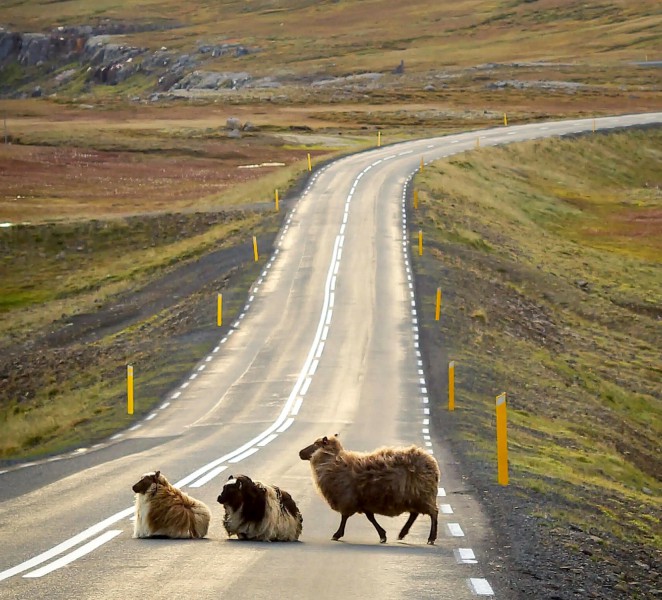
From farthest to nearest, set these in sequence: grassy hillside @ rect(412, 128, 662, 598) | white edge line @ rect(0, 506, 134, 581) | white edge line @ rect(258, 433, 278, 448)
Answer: white edge line @ rect(258, 433, 278, 448), grassy hillside @ rect(412, 128, 662, 598), white edge line @ rect(0, 506, 134, 581)

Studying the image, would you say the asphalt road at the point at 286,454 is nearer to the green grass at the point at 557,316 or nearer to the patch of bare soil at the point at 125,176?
the green grass at the point at 557,316

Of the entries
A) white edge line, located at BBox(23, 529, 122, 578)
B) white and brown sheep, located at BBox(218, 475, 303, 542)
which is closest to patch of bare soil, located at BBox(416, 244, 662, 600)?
white and brown sheep, located at BBox(218, 475, 303, 542)

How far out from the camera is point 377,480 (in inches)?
492

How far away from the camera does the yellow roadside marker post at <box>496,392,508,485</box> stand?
17359mm

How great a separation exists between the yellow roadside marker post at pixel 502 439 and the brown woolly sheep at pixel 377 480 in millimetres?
4240

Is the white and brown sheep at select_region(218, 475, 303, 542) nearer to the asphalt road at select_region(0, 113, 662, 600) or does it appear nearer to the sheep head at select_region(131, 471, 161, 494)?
the asphalt road at select_region(0, 113, 662, 600)

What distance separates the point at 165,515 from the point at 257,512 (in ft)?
3.00

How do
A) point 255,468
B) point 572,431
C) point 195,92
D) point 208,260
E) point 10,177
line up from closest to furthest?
1. point 255,468
2. point 572,431
3. point 208,260
4. point 10,177
5. point 195,92

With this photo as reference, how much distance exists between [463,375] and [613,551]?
56.0ft

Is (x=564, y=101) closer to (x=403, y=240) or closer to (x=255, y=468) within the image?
(x=403, y=240)

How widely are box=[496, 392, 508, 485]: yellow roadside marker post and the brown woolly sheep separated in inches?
167

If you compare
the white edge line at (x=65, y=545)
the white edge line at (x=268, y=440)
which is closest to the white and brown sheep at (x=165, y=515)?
the white edge line at (x=65, y=545)

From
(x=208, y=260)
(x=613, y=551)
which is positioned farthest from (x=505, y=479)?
(x=208, y=260)

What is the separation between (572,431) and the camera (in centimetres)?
2958
